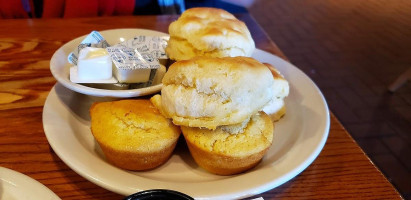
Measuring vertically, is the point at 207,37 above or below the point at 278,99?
above

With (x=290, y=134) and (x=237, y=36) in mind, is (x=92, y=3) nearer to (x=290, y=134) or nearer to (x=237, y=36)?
(x=237, y=36)

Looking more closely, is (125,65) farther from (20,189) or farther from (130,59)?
(20,189)

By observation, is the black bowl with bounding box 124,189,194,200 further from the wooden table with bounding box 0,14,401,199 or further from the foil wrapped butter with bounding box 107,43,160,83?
the foil wrapped butter with bounding box 107,43,160,83

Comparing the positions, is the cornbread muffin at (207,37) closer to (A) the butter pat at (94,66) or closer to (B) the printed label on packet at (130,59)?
(B) the printed label on packet at (130,59)

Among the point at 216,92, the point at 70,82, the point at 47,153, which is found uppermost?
the point at 216,92

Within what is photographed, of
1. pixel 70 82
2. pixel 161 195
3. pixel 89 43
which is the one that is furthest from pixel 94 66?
pixel 161 195

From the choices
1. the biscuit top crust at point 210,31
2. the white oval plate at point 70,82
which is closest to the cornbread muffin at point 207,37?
the biscuit top crust at point 210,31

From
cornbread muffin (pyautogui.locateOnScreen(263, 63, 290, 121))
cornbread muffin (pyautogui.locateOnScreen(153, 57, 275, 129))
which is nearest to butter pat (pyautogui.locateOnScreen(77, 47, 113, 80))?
cornbread muffin (pyautogui.locateOnScreen(153, 57, 275, 129))
